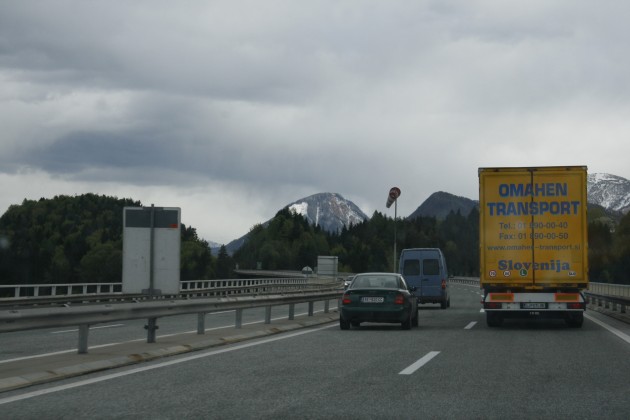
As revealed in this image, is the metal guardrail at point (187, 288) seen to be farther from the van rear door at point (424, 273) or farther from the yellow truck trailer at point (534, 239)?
the yellow truck trailer at point (534, 239)

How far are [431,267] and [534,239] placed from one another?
1387 cm

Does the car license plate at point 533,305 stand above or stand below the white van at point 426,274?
below

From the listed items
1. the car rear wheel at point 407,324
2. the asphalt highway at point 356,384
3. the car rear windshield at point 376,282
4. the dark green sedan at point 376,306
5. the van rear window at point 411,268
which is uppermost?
the van rear window at point 411,268

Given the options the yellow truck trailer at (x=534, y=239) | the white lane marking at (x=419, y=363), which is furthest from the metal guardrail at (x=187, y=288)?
the white lane marking at (x=419, y=363)

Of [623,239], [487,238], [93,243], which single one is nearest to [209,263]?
[93,243]

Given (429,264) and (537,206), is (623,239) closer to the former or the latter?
(429,264)

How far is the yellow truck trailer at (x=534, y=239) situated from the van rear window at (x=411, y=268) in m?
13.4

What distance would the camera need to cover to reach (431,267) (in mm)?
32781

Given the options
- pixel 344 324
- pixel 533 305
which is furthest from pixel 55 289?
pixel 533 305

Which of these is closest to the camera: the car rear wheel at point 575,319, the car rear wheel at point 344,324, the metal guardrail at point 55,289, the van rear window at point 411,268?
the car rear wheel at point 344,324

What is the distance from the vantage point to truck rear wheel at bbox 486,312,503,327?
64.7 feet

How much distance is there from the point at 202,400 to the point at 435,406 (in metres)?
2.22

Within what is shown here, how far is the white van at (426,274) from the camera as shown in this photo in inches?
1266

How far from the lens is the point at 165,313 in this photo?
13570 millimetres
